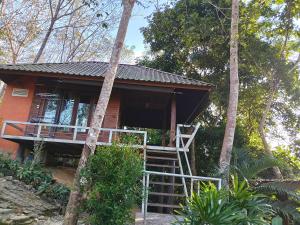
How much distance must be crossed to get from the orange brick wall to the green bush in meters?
7.00

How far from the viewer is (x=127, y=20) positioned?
8562mm

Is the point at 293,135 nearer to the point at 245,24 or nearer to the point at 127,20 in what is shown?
the point at 245,24

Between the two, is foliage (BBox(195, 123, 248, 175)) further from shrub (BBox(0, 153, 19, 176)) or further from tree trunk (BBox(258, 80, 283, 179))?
shrub (BBox(0, 153, 19, 176))

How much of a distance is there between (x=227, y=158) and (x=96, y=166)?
17.2 ft

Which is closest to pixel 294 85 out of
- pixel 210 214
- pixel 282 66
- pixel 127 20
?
pixel 282 66

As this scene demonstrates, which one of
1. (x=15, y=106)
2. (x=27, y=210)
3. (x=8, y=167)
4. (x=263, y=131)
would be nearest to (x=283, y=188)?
(x=27, y=210)

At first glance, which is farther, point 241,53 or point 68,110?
point 241,53

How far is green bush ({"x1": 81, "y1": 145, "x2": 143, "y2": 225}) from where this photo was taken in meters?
5.65

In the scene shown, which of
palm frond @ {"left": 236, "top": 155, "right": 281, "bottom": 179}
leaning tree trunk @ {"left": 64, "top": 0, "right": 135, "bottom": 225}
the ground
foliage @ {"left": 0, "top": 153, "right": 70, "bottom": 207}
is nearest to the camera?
leaning tree trunk @ {"left": 64, "top": 0, "right": 135, "bottom": 225}

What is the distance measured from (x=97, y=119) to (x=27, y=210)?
273 centimetres

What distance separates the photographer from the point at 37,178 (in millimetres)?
9031

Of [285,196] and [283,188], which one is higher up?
[283,188]

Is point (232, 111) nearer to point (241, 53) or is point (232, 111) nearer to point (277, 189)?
point (277, 189)

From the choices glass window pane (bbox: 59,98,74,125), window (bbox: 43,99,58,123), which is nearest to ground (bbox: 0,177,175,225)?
window (bbox: 43,99,58,123)
